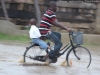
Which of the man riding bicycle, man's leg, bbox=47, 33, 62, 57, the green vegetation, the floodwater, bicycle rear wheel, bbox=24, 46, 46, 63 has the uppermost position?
the man riding bicycle

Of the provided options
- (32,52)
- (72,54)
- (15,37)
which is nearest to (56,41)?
(72,54)

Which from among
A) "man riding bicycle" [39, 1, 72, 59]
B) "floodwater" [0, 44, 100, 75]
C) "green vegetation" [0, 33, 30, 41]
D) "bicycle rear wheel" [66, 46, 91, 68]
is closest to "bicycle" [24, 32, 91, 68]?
"bicycle rear wheel" [66, 46, 91, 68]

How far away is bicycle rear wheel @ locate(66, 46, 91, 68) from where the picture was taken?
31.3 feet

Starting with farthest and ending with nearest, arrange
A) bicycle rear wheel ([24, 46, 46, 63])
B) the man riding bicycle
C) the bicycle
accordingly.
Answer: bicycle rear wheel ([24, 46, 46, 63]), the bicycle, the man riding bicycle

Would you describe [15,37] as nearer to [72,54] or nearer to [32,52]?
[32,52]

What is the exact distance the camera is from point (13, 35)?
16047mm

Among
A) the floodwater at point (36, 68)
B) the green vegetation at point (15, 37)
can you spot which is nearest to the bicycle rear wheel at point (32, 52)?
the floodwater at point (36, 68)

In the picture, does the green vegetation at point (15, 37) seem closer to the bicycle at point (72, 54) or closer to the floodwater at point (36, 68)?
the floodwater at point (36, 68)

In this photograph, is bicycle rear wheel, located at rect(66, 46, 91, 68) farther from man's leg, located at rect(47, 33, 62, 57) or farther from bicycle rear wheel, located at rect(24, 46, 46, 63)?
bicycle rear wheel, located at rect(24, 46, 46, 63)

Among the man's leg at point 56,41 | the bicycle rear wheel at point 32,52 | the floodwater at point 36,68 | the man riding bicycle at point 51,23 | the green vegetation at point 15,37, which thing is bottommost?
the green vegetation at point 15,37

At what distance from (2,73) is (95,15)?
8.85 m

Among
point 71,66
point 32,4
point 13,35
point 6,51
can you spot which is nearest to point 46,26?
point 71,66

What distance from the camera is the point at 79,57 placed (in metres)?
9.76

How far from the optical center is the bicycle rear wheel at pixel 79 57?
31.3 ft
